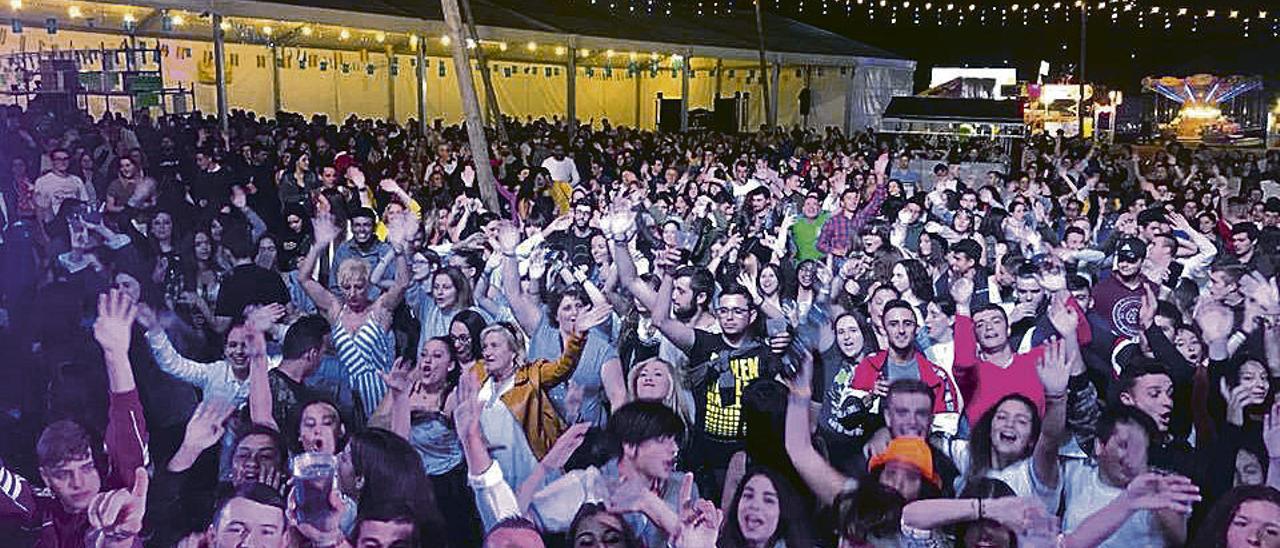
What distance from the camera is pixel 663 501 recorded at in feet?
14.4

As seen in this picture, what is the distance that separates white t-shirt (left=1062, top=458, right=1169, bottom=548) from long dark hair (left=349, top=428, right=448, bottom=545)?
7.47ft

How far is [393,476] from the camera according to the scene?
14.6 feet

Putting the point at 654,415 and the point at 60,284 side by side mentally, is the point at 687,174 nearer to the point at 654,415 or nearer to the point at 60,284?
the point at 60,284

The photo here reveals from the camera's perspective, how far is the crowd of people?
4.30 meters

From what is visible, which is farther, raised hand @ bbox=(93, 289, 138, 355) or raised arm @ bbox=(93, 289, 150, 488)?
raised hand @ bbox=(93, 289, 138, 355)

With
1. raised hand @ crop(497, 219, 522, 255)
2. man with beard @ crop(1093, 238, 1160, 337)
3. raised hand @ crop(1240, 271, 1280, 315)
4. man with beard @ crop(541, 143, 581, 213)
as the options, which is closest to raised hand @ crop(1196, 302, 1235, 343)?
raised hand @ crop(1240, 271, 1280, 315)

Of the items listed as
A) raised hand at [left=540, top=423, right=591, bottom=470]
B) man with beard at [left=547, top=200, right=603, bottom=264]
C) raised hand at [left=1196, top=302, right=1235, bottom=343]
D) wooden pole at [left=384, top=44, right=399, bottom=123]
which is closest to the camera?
raised hand at [left=540, top=423, right=591, bottom=470]

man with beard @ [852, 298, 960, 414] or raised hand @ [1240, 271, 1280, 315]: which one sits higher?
raised hand @ [1240, 271, 1280, 315]

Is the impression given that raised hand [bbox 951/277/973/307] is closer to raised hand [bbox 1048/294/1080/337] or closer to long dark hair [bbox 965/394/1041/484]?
raised hand [bbox 1048/294/1080/337]

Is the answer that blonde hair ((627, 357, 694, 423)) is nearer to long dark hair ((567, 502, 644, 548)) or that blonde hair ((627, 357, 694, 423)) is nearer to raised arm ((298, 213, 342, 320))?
long dark hair ((567, 502, 644, 548))

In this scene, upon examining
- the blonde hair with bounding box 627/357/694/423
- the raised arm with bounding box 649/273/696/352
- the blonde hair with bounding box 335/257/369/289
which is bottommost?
the blonde hair with bounding box 627/357/694/423

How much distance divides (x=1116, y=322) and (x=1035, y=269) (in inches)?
19.7

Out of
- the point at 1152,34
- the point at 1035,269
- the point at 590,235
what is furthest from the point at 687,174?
the point at 1152,34

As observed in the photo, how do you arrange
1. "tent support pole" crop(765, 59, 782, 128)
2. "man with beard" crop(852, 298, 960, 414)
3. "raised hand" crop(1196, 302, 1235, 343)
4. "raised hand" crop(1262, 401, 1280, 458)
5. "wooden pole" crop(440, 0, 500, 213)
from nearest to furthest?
"raised hand" crop(1262, 401, 1280, 458) → "man with beard" crop(852, 298, 960, 414) → "raised hand" crop(1196, 302, 1235, 343) → "wooden pole" crop(440, 0, 500, 213) → "tent support pole" crop(765, 59, 782, 128)
